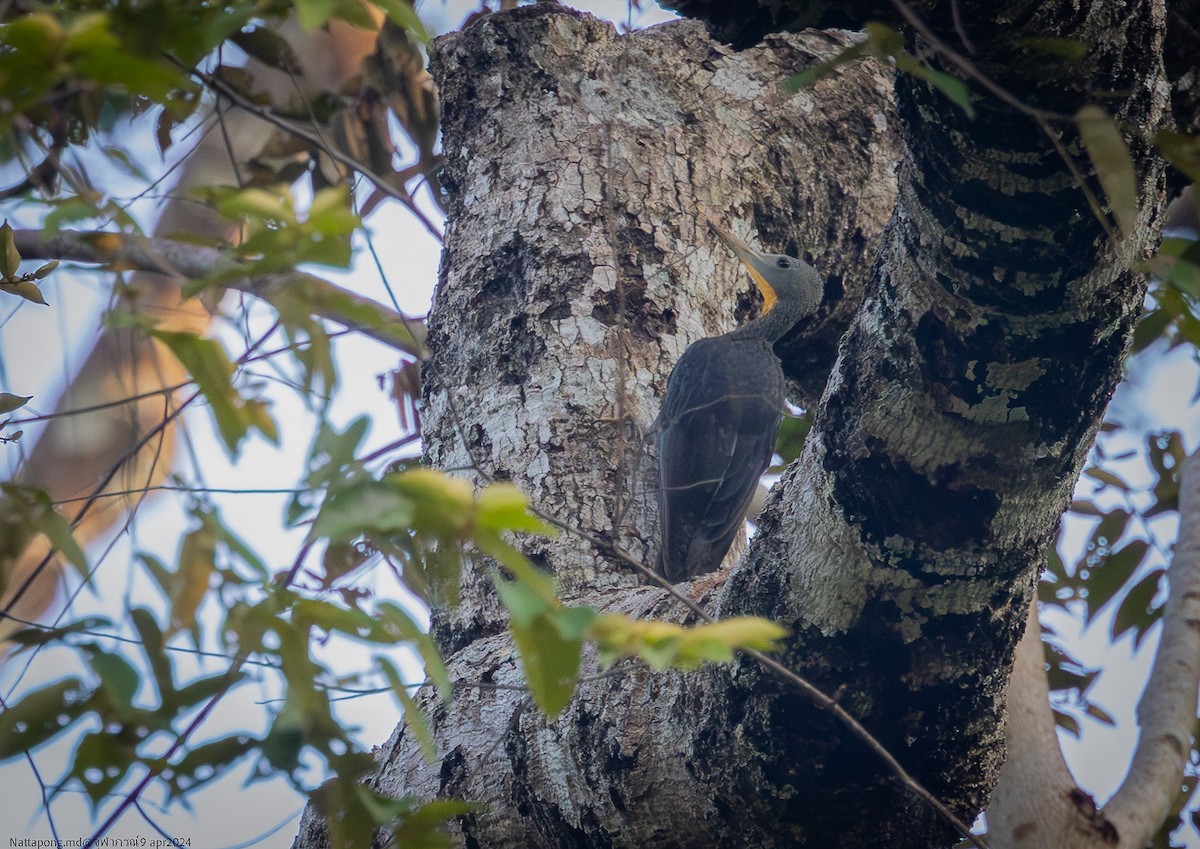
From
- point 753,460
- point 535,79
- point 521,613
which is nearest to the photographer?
point 521,613

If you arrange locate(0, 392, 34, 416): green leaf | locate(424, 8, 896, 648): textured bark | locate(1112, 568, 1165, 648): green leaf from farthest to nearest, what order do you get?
1. locate(1112, 568, 1165, 648): green leaf
2. locate(424, 8, 896, 648): textured bark
3. locate(0, 392, 34, 416): green leaf

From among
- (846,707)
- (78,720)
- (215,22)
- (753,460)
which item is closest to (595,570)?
(846,707)

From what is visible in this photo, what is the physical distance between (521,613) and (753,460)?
3.16m

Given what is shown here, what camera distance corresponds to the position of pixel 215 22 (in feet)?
3.63

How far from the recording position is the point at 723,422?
410 cm

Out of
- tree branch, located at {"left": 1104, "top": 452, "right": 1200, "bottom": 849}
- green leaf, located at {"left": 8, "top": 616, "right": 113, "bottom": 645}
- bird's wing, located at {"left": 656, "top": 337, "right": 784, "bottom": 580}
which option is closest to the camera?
green leaf, located at {"left": 8, "top": 616, "right": 113, "bottom": 645}

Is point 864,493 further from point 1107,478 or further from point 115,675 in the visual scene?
point 1107,478

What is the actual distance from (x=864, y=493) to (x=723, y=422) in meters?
2.26

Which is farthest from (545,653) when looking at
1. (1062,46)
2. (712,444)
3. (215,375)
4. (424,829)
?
(712,444)

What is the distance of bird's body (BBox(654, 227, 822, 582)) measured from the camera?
3.53 meters

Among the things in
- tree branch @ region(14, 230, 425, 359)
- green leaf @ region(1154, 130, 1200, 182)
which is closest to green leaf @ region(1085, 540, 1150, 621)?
green leaf @ region(1154, 130, 1200, 182)

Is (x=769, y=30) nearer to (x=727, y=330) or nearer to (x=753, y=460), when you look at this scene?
(x=727, y=330)

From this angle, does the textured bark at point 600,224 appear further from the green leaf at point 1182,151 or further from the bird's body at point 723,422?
the green leaf at point 1182,151

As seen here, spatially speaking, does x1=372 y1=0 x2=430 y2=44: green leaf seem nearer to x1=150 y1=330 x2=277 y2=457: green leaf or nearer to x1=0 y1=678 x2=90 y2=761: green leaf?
x1=150 y1=330 x2=277 y2=457: green leaf
